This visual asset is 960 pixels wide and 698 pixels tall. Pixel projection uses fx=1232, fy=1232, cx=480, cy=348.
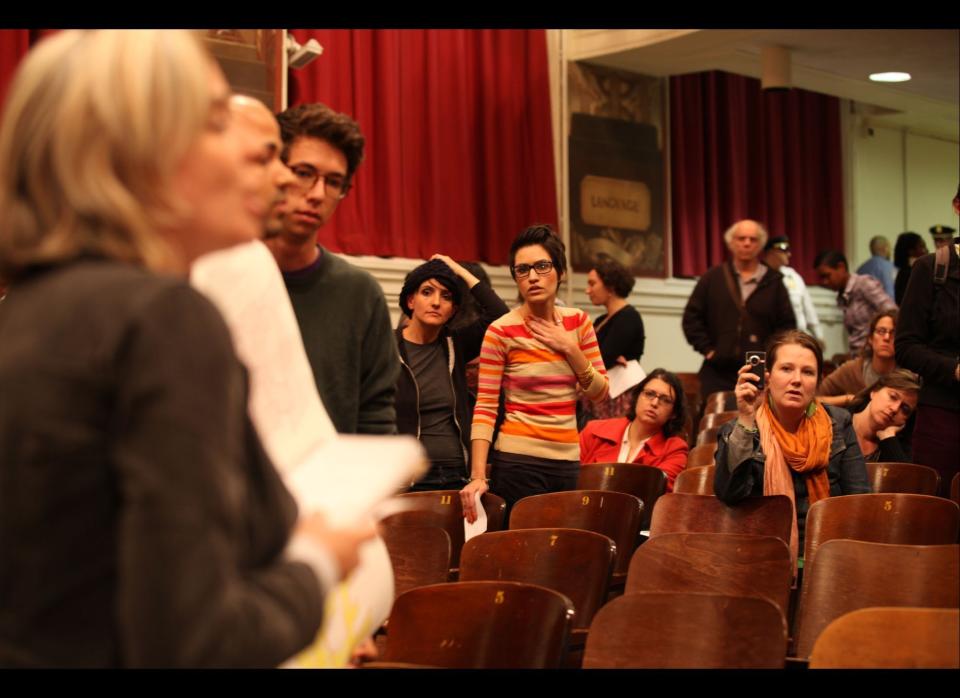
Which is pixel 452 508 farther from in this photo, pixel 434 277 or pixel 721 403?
pixel 721 403

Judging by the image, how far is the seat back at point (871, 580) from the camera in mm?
2836

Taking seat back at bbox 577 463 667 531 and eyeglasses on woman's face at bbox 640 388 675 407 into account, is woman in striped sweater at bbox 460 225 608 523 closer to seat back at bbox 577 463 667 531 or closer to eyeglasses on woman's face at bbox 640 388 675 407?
seat back at bbox 577 463 667 531

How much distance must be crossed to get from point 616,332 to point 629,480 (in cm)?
186

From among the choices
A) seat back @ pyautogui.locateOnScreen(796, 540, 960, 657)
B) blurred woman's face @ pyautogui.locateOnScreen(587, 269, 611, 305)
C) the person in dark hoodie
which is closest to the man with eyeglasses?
blurred woman's face @ pyautogui.locateOnScreen(587, 269, 611, 305)

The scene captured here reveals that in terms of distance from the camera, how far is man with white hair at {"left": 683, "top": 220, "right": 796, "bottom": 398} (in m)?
7.19

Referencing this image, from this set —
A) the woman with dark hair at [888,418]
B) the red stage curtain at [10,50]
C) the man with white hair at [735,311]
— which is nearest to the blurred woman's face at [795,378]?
the woman with dark hair at [888,418]

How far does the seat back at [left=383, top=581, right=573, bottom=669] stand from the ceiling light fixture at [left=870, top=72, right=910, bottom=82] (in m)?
8.35

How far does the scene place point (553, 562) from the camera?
10.7 feet

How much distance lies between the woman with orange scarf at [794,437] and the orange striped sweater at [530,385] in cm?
60

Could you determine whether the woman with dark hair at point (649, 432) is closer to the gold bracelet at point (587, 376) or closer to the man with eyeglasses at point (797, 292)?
the gold bracelet at point (587, 376)

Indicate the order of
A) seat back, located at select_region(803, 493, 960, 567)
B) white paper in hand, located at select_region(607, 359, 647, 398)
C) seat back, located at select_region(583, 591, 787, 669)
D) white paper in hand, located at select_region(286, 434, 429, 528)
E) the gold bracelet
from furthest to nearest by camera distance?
white paper in hand, located at select_region(607, 359, 647, 398), the gold bracelet, seat back, located at select_region(803, 493, 960, 567), seat back, located at select_region(583, 591, 787, 669), white paper in hand, located at select_region(286, 434, 429, 528)

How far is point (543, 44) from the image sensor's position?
9.12 metres

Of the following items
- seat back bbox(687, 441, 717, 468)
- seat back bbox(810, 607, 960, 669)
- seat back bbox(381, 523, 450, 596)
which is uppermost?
seat back bbox(687, 441, 717, 468)

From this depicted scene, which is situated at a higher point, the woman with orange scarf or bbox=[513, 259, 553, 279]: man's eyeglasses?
bbox=[513, 259, 553, 279]: man's eyeglasses
